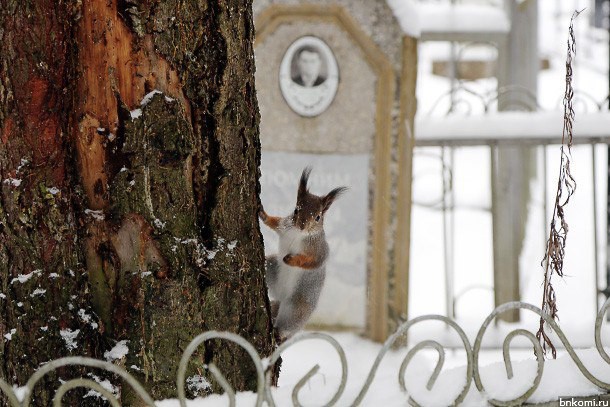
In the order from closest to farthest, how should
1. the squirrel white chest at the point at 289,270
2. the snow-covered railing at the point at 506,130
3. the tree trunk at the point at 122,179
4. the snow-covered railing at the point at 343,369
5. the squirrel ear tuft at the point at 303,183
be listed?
the snow-covered railing at the point at 343,369, the tree trunk at the point at 122,179, the squirrel ear tuft at the point at 303,183, the squirrel white chest at the point at 289,270, the snow-covered railing at the point at 506,130

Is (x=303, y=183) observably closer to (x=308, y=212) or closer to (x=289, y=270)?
(x=308, y=212)

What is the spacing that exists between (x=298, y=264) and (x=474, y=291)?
3.16 m

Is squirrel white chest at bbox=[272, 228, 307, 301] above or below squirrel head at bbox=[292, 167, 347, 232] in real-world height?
below

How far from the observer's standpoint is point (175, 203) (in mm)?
1439

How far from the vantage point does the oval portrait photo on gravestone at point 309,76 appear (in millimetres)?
3055

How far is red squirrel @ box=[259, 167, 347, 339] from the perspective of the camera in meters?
1.76

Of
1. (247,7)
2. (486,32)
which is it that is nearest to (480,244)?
(486,32)

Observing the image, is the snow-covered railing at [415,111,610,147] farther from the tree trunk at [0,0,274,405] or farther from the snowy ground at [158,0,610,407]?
the tree trunk at [0,0,274,405]

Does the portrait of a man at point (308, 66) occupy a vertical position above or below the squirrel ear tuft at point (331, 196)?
above

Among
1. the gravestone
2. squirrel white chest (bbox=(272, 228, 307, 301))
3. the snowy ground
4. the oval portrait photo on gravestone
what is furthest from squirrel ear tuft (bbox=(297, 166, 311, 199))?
the oval portrait photo on gravestone

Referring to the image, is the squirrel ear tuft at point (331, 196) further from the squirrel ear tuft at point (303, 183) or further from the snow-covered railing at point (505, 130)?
the snow-covered railing at point (505, 130)

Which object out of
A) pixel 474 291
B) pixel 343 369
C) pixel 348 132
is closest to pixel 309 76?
pixel 348 132

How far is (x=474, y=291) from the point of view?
189 inches

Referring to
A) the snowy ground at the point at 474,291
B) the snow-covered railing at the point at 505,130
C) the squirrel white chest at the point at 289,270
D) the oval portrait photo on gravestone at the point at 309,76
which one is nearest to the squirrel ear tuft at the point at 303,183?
the squirrel white chest at the point at 289,270
